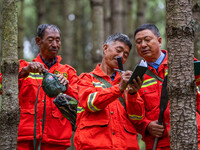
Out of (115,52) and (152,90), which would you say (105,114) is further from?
(115,52)

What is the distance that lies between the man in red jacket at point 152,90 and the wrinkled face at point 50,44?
127 cm

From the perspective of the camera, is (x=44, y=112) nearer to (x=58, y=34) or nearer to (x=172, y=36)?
(x=58, y=34)

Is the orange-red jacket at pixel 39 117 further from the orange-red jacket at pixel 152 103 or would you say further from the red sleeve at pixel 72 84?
the orange-red jacket at pixel 152 103

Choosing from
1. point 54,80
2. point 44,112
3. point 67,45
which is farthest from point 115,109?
point 67,45

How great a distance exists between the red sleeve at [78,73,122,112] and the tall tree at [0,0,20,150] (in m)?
0.76

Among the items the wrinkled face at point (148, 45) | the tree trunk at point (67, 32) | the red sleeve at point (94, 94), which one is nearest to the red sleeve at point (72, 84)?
the red sleeve at point (94, 94)

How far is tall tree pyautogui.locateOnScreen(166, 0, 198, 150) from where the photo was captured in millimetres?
2689

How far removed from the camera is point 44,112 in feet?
14.4

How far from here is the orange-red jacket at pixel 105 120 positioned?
3.56m

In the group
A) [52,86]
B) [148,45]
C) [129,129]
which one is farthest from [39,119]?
[148,45]

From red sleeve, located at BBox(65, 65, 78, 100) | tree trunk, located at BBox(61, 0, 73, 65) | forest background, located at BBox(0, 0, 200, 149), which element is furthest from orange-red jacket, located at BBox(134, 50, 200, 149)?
tree trunk, located at BBox(61, 0, 73, 65)

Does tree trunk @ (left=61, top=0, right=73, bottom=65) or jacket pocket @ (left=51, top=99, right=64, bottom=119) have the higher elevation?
tree trunk @ (left=61, top=0, right=73, bottom=65)

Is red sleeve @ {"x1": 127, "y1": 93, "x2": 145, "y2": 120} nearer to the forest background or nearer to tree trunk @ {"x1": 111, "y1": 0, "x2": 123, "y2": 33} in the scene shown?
the forest background

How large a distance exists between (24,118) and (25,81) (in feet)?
1.67
